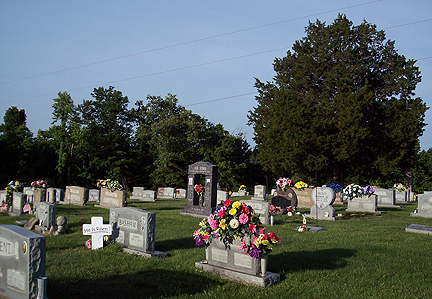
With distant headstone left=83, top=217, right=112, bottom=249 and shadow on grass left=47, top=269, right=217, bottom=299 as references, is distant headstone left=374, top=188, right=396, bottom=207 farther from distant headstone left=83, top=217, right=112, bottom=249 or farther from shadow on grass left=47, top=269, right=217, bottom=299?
shadow on grass left=47, top=269, right=217, bottom=299

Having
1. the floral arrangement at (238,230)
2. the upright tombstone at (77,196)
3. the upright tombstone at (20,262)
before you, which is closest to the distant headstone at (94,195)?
Result: the upright tombstone at (77,196)

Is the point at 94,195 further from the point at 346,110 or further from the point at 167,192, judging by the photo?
the point at 346,110

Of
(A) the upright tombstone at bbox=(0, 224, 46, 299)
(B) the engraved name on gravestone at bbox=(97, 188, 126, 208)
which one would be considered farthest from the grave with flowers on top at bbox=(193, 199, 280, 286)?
(B) the engraved name on gravestone at bbox=(97, 188, 126, 208)

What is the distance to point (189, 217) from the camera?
603 inches

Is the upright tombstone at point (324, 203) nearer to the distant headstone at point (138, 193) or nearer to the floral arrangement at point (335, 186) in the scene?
the floral arrangement at point (335, 186)

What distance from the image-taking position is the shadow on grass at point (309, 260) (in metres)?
7.05

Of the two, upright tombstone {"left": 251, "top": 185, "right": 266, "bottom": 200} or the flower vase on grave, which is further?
upright tombstone {"left": 251, "top": 185, "right": 266, "bottom": 200}

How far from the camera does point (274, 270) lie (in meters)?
6.80

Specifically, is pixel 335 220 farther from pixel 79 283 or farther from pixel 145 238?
pixel 79 283

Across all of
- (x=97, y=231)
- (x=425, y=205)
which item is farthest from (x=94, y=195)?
(x=425, y=205)

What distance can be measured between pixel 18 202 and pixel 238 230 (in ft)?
39.2

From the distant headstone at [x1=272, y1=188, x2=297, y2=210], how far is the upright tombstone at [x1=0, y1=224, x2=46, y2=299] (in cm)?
1402

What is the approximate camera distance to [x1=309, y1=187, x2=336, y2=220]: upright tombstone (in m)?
15.6

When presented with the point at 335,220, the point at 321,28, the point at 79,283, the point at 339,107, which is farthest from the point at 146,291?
the point at 321,28
